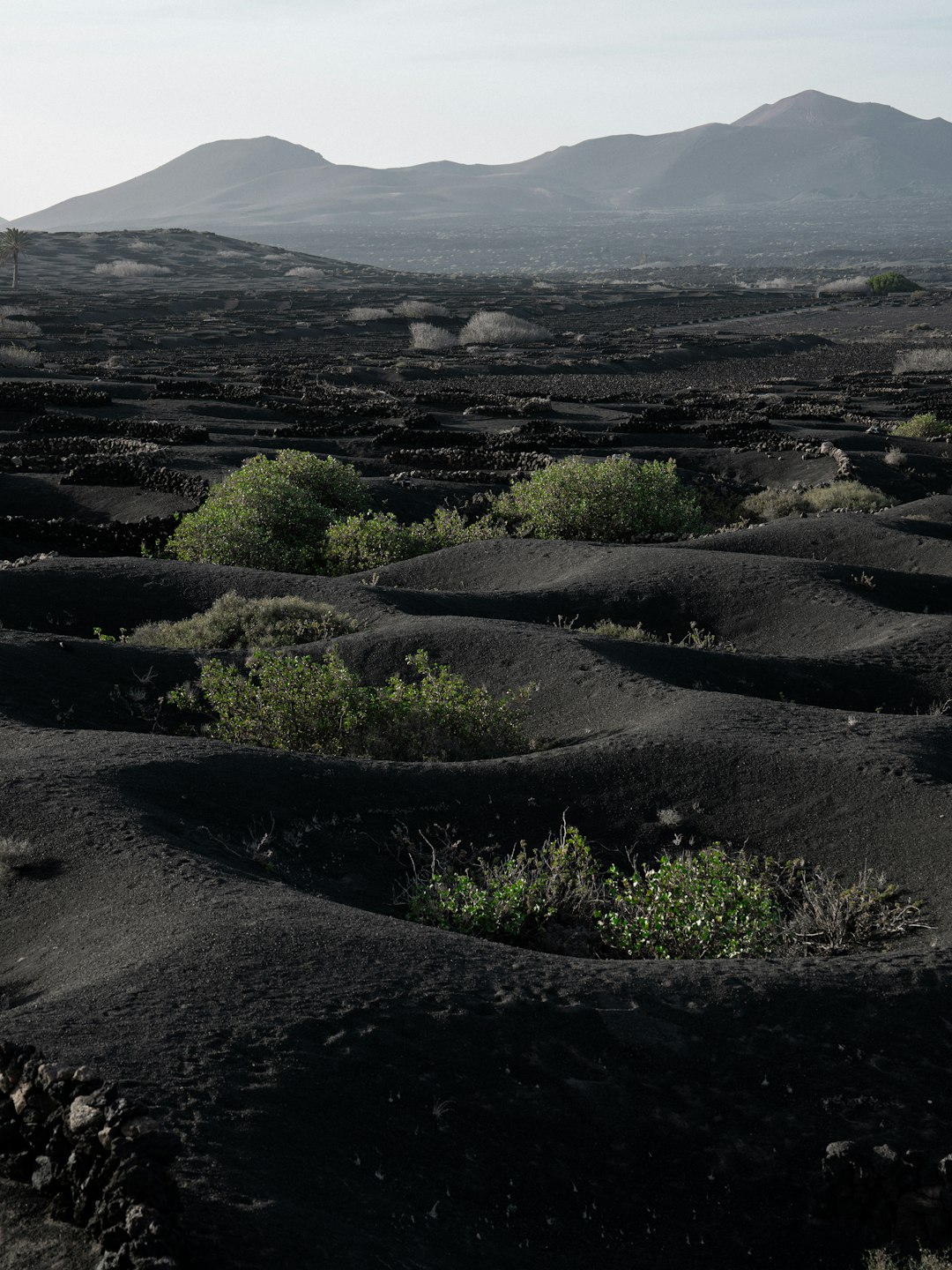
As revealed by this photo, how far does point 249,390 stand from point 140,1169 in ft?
105

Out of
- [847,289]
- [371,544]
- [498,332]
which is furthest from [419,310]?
[371,544]

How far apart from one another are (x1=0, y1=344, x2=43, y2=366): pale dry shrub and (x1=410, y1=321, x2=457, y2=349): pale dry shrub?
18665mm

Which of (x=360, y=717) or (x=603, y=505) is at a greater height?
(x=603, y=505)

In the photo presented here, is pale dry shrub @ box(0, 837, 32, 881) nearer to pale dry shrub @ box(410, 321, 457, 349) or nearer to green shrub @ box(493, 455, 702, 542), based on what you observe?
green shrub @ box(493, 455, 702, 542)

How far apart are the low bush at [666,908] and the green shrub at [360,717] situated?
2026 mm

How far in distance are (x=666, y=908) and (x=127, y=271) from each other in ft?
316

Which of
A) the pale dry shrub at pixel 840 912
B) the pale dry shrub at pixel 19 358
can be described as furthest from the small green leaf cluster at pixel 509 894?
the pale dry shrub at pixel 19 358

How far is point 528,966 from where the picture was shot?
5.09 metres

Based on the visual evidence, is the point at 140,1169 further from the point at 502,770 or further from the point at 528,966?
the point at 502,770

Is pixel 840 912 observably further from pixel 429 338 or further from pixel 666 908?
pixel 429 338

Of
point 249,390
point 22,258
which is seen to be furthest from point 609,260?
point 249,390

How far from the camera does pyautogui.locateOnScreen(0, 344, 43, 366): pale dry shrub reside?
37781 millimetres

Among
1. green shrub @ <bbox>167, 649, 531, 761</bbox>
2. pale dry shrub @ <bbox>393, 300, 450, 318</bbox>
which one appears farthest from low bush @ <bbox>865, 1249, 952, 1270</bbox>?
pale dry shrub @ <bbox>393, 300, 450, 318</bbox>

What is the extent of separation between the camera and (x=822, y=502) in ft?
69.8
